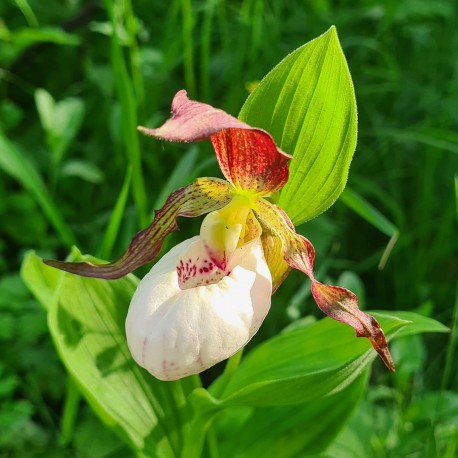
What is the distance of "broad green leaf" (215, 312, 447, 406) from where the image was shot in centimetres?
86

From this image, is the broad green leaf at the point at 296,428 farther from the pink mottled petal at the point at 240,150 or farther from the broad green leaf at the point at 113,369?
the pink mottled petal at the point at 240,150

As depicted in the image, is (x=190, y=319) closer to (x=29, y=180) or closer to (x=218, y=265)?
(x=218, y=265)

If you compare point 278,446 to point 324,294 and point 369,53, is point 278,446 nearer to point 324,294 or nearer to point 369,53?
point 324,294

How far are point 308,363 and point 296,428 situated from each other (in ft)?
0.69

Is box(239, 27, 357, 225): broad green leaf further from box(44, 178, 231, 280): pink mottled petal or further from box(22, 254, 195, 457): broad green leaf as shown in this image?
box(22, 254, 195, 457): broad green leaf

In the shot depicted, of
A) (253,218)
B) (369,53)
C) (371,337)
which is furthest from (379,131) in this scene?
(371,337)

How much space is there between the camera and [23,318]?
129cm

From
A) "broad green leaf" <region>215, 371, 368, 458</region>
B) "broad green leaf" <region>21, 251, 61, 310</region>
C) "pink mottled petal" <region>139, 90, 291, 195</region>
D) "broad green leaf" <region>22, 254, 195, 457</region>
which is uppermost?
"pink mottled petal" <region>139, 90, 291, 195</region>

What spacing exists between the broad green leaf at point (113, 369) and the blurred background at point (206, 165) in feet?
0.51

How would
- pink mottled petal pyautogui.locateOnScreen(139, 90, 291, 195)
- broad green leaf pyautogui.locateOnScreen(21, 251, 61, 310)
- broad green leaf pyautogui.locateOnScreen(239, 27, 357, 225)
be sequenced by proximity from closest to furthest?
pink mottled petal pyautogui.locateOnScreen(139, 90, 291, 195), broad green leaf pyautogui.locateOnScreen(239, 27, 357, 225), broad green leaf pyautogui.locateOnScreen(21, 251, 61, 310)

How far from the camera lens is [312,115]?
0.86m

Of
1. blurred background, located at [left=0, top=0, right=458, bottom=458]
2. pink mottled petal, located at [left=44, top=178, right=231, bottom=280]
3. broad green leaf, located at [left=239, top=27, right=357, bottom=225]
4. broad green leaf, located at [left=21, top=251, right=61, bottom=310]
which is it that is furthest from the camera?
blurred background, located at [left=0, top=0, right=458, bottom=458]

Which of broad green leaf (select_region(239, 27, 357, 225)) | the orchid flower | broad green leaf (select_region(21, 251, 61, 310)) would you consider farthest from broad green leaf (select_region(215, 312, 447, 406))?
broad green leaf (select_region(21, 251, 61, 310))

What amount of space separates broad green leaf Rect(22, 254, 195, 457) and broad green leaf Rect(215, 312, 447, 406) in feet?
0.33
